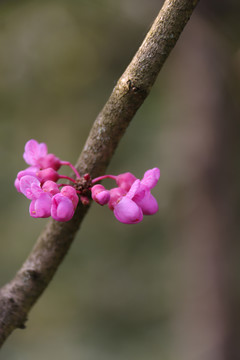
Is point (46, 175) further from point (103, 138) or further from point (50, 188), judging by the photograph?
point (103, 138)

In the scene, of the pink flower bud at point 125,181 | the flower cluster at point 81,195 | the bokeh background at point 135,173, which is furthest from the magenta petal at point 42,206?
the bokeh background at point 135,173

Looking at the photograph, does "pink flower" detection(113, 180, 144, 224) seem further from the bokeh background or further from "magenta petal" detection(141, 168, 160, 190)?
the bokeh background

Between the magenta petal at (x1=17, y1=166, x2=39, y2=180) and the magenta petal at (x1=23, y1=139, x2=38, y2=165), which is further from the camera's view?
the magenta petal at (x1=23, y1=139, x2=38, y2=165)

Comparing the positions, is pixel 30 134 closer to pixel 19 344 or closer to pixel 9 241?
pixel 9 241

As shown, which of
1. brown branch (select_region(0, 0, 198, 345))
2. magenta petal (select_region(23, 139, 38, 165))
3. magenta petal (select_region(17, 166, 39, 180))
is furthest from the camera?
magenta petal (select_region(23, 139, 38, 165))

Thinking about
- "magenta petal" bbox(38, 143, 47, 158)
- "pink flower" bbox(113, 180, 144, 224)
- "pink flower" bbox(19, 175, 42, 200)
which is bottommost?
"pink flower" bbox(19, 175, 42, 200)

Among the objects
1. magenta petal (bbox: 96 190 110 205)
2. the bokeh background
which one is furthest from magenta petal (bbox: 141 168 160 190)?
the bokeh background

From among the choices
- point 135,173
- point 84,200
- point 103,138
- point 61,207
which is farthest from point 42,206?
point 135,173

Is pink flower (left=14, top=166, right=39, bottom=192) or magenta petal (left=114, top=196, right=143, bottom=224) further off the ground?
magenta petal (left=114, top=196, right=143, bottom=224)
